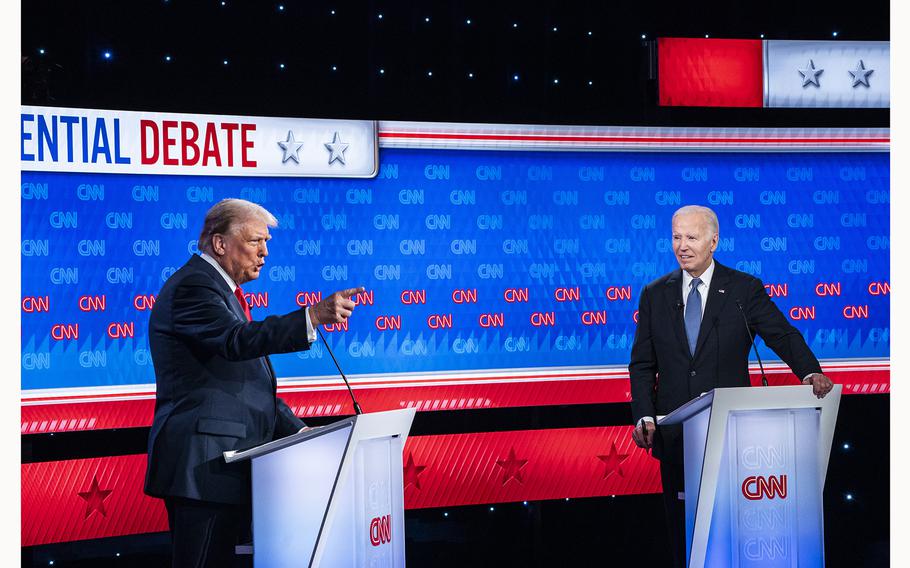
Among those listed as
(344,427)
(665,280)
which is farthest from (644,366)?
(344,427)

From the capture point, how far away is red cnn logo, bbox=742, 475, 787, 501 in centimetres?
301

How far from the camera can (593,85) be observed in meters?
4.63

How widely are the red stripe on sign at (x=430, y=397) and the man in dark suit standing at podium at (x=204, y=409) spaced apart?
1386 millimetres

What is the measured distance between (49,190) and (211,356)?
165 cm

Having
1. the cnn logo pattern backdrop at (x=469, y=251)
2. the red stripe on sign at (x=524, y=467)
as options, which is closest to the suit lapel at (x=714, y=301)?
the cnn logo pattern backdrop at (x=469, y=251)

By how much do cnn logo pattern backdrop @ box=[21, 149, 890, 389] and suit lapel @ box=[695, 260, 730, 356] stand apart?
43.9 inches

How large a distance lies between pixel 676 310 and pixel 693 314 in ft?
0.21

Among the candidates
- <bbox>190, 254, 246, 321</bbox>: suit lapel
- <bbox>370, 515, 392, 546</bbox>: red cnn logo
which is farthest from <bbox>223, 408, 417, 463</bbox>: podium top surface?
<bbox>190, 254, 246, 321</bbox>: suit lapel

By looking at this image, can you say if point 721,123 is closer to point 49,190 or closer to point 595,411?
point 595,411

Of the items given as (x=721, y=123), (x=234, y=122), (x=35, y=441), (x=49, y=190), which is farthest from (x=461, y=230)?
(x=35, y=441)

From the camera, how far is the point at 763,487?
302 cm

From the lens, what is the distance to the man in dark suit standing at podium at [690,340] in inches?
135

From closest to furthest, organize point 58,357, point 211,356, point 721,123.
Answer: point 211,356 → point 58,357 → point 721,123

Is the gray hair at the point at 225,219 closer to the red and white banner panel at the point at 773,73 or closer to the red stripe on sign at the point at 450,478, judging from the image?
the red stripe on sign at the point at 450,478
